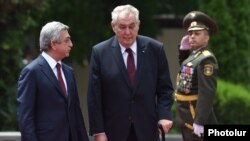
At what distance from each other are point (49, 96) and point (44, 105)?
0.08 metres

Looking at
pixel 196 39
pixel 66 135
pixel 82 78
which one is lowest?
pixel 82 78

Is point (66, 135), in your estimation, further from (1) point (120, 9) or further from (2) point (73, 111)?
(1) point (120, 9)

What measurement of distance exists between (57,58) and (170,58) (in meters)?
12.3

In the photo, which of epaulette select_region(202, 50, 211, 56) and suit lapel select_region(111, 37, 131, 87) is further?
epaulette select_region(202, 50, 211, 56)

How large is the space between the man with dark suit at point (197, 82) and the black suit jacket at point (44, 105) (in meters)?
1.18

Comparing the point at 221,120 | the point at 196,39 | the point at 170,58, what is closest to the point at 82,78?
the point at 170,58

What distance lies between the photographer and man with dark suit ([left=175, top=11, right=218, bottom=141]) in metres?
7.99

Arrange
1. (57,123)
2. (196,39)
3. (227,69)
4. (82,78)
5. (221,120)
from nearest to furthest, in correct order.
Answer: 1. (57,123)
2. (196,39)
3. (221,120)
4. (227,69)
5. (82,78)

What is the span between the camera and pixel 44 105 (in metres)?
7.41

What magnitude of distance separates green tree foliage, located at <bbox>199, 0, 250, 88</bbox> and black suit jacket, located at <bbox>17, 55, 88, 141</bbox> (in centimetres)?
902

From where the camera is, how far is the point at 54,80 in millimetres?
7457

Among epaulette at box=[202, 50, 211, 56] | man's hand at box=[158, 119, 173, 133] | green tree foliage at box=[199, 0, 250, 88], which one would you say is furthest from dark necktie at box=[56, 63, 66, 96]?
green tree foliage at box=[199, 0, 250, 88]

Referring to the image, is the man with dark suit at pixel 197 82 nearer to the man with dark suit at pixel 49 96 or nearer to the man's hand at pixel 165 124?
the man's hand at pixel 165 124

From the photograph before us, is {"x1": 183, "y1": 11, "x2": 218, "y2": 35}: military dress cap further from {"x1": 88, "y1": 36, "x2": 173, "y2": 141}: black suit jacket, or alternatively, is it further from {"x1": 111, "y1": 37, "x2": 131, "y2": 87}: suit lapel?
{"x1": 111, "y1": 37, "x2": 131, "y2": 87}: suit lapel
